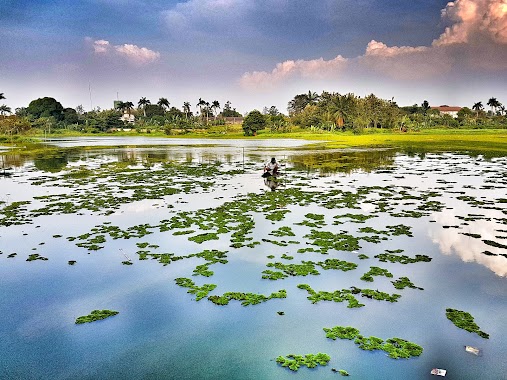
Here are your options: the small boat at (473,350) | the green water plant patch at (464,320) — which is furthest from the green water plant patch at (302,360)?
the green water plant patch at (464,320)

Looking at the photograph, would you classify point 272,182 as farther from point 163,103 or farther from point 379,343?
point 163,103

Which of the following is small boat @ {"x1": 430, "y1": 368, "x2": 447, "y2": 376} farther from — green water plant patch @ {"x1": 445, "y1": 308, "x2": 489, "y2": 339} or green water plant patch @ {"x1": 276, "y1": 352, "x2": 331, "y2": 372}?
green water plant patch @ {"x1": 276, "y1": 352, "x2": 331, "y2": 372}

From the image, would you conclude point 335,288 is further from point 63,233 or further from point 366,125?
point 366,125

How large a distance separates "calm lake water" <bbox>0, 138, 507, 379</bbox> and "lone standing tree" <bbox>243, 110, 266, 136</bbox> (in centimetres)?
9229

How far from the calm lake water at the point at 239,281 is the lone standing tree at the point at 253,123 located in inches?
3634

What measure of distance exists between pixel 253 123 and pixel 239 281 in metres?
106

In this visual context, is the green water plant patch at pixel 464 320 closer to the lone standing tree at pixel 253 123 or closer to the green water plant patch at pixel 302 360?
the green water plant patch at pixel 302 360

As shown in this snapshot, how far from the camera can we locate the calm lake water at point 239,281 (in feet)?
24.8

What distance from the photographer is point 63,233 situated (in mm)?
16047

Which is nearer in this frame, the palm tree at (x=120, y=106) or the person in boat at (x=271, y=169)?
the person in boat at (x=271, y=169)

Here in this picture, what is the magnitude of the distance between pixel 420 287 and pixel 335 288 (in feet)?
7.99

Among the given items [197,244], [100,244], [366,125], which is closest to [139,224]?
[100,244]

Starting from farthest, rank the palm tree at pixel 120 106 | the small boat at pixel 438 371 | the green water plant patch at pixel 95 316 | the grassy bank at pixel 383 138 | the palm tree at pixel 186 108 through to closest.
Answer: the palm tree at pixel 120 106
the palm tree at pixel 186 108
the grassy bank at pixel 383 138
the green water plant patch at pixel 95 316
the small boat at pixel 438 371

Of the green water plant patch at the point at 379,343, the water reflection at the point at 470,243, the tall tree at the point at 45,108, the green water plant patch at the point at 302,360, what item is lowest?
the green water plant patch at the point at 302,360
